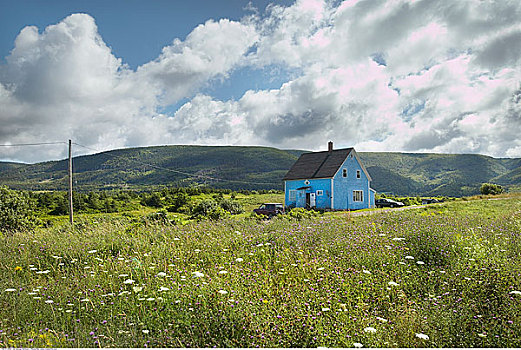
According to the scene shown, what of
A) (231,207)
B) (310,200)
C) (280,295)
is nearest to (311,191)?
(310,200)

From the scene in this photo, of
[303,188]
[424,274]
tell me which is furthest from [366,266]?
[303,188]

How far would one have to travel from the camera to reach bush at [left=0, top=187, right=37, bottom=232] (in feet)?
91.2

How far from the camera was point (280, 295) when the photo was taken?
5012 mm

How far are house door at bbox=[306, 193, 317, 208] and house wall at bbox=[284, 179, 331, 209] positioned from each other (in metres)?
0.34

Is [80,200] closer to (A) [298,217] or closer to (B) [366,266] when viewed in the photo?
(A) [298,217]

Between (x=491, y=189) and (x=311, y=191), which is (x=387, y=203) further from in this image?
(x=491, y=189)

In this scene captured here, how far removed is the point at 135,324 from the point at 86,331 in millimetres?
577

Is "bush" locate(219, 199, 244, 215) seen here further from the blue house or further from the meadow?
the meadow

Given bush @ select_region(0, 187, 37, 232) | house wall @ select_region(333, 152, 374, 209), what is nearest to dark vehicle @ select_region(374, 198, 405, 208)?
house wall @ select_region(333, 152, 374, 209)

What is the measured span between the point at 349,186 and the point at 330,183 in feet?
9.55

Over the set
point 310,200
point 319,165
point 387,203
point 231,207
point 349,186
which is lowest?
point 387,203

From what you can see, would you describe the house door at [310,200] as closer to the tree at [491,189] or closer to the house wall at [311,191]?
the house wall at [311,191]

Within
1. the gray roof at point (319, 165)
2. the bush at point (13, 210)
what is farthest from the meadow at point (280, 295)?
the gray roof at point (319, 165)

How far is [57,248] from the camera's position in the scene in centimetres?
841
